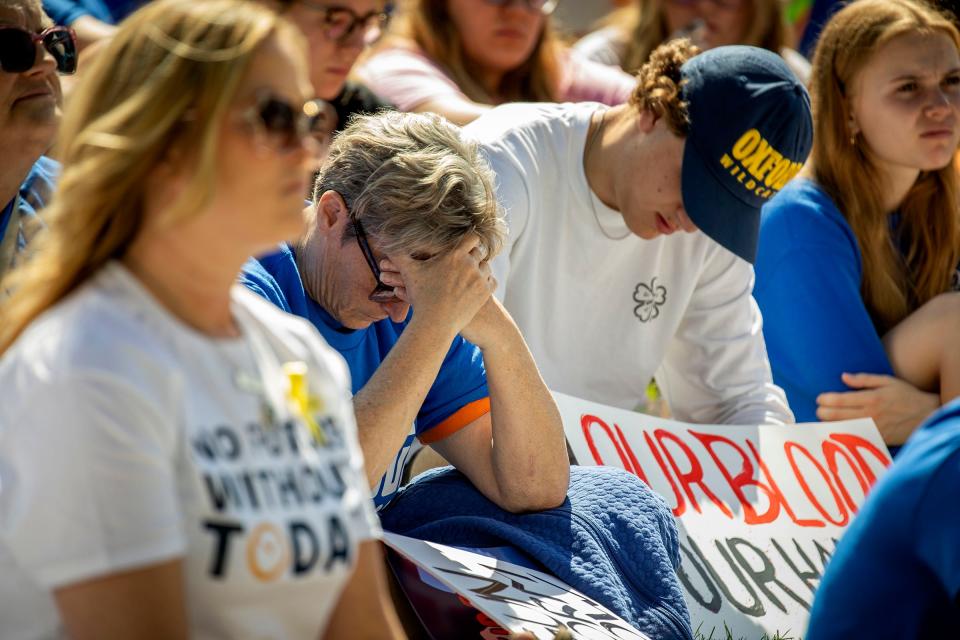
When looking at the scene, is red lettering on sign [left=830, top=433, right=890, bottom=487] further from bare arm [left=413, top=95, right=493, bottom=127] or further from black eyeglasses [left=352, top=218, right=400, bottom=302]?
black eyeglasses [left=352, top=218, right=400, bottom=302]

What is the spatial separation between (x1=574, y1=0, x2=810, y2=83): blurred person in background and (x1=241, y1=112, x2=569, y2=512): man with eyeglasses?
10.0 feet

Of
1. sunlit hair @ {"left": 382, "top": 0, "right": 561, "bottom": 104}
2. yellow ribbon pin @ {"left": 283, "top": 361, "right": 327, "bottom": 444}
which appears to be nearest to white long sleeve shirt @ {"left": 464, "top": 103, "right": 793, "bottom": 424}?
sunlit hair @ {"left": 382, "top": 0, "right": 561, "bottom": 104}

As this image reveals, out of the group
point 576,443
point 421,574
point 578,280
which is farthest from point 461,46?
point 421,574

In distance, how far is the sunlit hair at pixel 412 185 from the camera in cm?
256

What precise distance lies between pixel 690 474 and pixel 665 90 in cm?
102

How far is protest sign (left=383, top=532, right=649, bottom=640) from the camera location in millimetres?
2359

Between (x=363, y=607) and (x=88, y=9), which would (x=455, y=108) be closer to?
(x=88, y=9)

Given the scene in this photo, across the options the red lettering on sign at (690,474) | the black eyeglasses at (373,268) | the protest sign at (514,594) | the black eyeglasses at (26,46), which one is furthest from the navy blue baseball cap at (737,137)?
the black eyeglasses at (26,46)

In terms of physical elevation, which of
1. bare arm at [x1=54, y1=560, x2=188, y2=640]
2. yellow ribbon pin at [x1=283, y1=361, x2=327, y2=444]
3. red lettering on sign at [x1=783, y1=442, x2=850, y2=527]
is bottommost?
red lettering on sign at [x1=783, y1=442, x2=850, y2=527]

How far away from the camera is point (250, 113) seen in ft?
5.01

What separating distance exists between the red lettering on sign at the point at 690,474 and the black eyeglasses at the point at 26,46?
180 cm

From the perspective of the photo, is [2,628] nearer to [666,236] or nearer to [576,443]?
[576,443]

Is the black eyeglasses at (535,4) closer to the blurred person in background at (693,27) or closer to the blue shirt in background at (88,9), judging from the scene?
the blurred person in background at (693,27)

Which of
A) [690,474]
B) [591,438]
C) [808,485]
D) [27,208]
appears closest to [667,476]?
[690,474]
